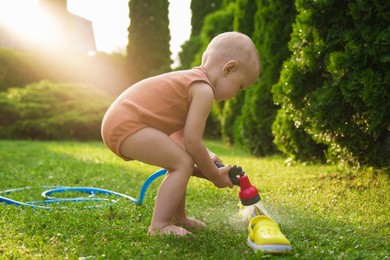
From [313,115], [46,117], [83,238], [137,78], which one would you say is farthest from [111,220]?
[137,78]

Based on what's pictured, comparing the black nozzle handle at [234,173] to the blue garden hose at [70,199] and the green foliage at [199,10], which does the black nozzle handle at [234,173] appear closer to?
the blue garden hose at [70,199]

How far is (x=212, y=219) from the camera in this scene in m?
3.45

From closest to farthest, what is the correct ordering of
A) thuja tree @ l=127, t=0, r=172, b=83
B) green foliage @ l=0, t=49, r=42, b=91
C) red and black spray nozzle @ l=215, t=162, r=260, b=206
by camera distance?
red and black spray nozzle @ l=215, t=162, r=260, b=206
thuja tree @ l=127, t=0, r=172, b=83
green foliage @ l=0, t=49, r=42, b=91

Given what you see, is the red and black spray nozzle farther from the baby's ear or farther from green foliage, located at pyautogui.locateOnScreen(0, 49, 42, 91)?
green foliage, located at pyautogui.locateOnScreen(0, 49, 42, 91)

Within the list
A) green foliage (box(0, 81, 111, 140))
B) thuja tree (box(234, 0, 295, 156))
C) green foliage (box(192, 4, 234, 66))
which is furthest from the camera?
green foliage (box(0, 81, 111, 140))

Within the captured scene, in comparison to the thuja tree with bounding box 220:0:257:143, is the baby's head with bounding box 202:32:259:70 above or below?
above

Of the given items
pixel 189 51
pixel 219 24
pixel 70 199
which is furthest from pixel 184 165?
pixel 189 51

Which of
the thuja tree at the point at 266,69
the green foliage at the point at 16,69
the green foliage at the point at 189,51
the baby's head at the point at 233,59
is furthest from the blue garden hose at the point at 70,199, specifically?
the green foliage at the point at 16,69

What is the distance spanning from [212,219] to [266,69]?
4200mm

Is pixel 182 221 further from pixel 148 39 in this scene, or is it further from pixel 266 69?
pixel 148 39

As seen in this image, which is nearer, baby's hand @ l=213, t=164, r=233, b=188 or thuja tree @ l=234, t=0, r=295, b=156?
baby's hand @ l=213, t=164, r=233, b=188

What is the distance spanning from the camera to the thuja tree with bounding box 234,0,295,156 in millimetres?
6910

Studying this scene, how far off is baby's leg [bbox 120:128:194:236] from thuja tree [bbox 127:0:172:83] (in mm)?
12787

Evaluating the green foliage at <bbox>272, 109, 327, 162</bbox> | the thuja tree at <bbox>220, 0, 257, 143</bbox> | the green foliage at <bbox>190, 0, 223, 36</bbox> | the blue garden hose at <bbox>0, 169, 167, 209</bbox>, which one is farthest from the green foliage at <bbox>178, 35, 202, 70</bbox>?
the blue garden hose at <bbox>0, 169, 167, 209</bbox>
